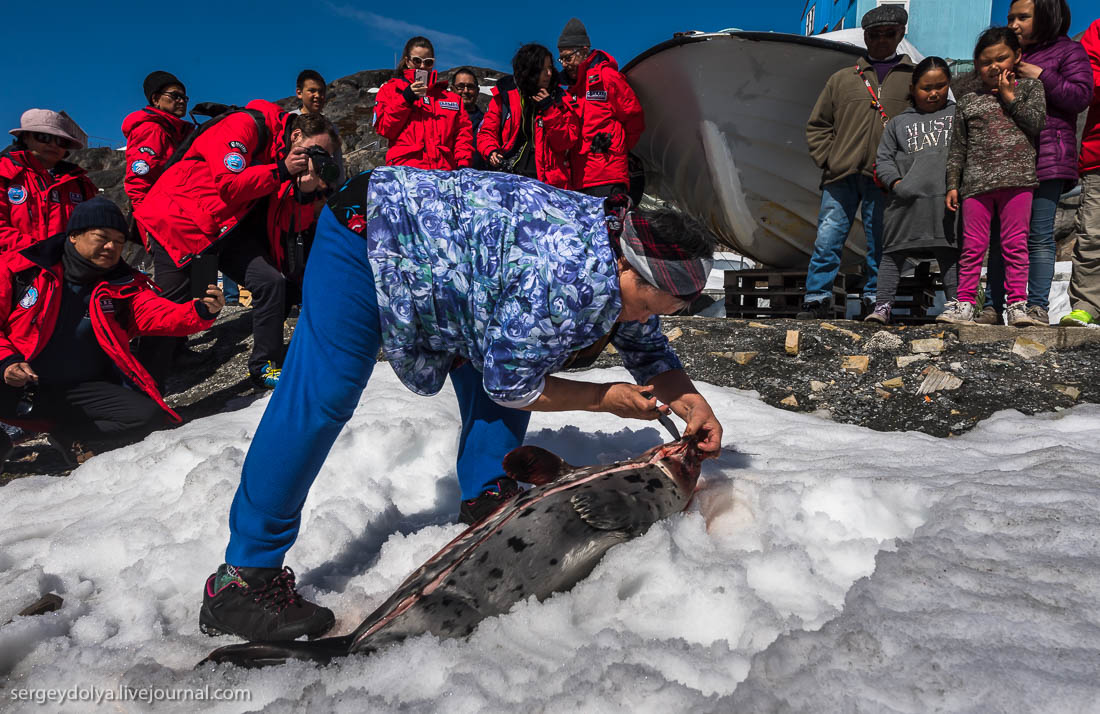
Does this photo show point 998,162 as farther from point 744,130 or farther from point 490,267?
point 490,267

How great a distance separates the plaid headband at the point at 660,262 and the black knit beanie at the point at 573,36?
4.55 m

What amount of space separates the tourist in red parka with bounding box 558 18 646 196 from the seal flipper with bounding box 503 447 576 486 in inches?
148

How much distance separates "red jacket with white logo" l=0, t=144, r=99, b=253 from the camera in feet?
14.9

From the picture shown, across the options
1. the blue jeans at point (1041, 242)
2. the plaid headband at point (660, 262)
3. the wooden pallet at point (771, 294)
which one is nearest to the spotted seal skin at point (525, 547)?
the plaid headband at point (660, 262)

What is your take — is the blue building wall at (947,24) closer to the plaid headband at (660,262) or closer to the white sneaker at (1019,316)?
the white sneaker at (1019,316)

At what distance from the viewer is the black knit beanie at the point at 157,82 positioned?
205 inches

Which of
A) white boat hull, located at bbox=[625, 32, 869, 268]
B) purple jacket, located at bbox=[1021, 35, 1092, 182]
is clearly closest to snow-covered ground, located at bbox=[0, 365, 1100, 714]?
purple jacket, located at bbox=[1021, 35, 1092, 182]

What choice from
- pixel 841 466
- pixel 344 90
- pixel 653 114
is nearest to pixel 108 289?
pixel 841 466

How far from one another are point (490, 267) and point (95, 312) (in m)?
3.35

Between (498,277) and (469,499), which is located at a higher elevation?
(498,277)

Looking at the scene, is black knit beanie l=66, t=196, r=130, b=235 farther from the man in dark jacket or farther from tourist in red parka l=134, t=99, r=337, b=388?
the man in dark jacket

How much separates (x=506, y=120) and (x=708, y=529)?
4.43 meters

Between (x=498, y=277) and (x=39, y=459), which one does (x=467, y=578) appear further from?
(x=39, y=459)

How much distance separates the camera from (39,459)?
4137mm
